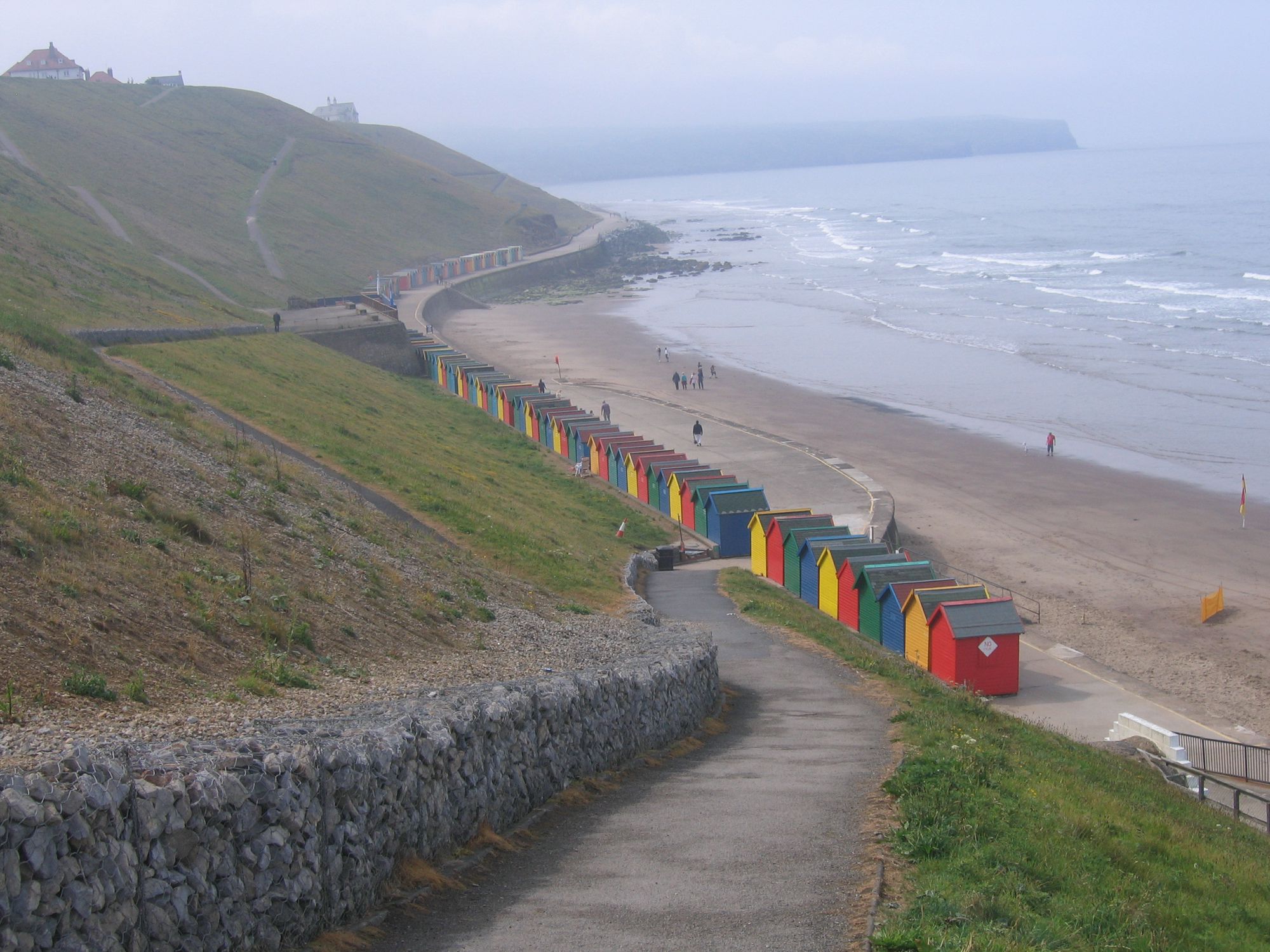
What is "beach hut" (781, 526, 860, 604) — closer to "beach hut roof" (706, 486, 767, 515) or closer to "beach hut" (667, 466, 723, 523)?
"beach hut roof" (706, 486, 767, 515)

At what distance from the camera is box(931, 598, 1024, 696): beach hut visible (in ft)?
65.1

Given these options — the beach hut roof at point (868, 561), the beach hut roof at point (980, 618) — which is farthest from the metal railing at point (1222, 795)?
the beach hut roof at point (868, 561)

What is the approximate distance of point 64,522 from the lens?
34.9 feet

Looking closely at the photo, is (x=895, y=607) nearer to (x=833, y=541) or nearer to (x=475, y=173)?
(x=833, y=541)

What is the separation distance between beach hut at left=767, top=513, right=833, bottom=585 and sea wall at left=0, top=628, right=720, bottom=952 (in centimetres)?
1622

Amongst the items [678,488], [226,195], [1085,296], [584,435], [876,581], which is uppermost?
[226,195]

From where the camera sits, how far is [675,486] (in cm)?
3028

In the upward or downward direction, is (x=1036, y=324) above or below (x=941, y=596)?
above

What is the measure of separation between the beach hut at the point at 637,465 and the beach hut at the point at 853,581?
10.1 m

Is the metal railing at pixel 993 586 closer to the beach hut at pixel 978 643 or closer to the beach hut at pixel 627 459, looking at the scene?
the beach hut at pixel 978 643

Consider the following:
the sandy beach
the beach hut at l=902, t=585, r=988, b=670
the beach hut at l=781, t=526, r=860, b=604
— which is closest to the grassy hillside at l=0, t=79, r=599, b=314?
the beach hut at l=781, t=526, r=860, b=604

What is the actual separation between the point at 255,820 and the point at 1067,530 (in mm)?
28905

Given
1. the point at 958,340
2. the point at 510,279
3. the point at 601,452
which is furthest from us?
the point at 510,279

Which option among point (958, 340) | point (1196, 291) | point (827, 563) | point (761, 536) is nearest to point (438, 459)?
point (761, 536)
